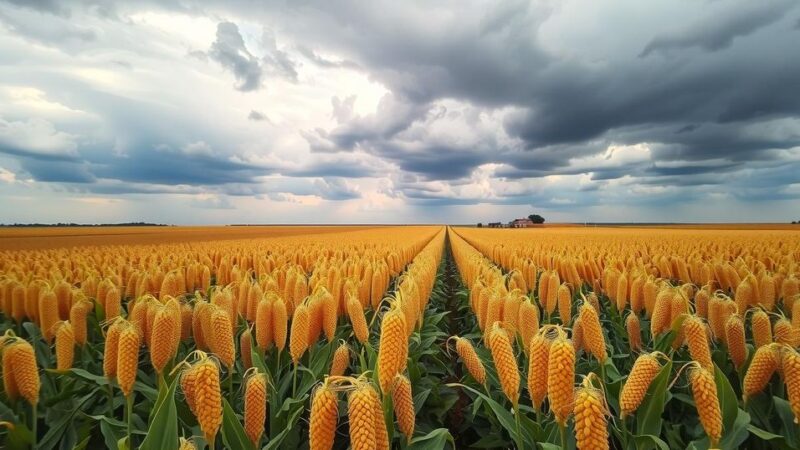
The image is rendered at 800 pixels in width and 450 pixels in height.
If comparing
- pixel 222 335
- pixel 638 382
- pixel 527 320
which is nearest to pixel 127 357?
pixel 222 335

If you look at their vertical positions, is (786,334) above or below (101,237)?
above

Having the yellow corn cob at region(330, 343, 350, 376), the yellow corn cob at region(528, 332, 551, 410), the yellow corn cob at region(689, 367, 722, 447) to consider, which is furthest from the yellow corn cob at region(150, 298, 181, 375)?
the yellow corn cob at region(689, 367, 722, 447)

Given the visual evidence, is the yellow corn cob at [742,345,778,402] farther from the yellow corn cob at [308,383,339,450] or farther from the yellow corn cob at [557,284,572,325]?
the yellow corn cob at [308,383,339,450]

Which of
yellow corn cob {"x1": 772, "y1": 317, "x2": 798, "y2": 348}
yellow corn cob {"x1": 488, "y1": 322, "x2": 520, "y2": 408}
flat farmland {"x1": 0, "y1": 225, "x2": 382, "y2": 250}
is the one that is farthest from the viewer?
flat farmland {"x1": 0, "y1": 225, "x2": 382, "y2": 250}

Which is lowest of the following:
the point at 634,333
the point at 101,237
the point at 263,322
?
the point at 101,237

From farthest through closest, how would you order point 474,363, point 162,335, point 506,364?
A: point 474,363 → point 162,335 → point 506,364

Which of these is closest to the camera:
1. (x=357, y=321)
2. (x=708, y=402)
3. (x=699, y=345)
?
(x=708, y=402)

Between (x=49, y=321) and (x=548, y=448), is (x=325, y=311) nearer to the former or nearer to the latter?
(x=548, y=448)

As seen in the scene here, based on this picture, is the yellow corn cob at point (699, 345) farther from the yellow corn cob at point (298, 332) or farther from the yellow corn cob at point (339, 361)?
the yellow corn cob at point (298, 332)

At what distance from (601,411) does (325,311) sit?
7.38ft

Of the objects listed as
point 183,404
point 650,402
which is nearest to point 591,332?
point 650,402

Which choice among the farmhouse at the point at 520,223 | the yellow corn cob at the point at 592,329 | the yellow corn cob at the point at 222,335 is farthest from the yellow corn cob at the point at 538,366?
the farmhouse at the point at 520,223

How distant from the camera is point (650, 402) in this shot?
217cm

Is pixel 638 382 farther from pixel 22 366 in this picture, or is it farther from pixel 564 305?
pixel 22 366
